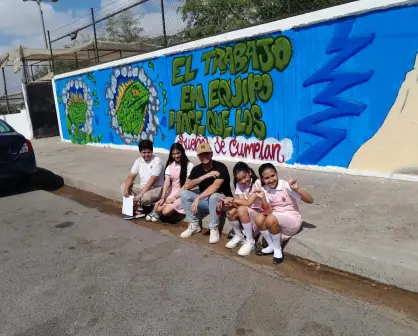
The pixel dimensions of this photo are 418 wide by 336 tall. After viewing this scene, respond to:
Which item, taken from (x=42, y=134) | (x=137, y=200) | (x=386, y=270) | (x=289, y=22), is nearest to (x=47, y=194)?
(x=137, y=200)

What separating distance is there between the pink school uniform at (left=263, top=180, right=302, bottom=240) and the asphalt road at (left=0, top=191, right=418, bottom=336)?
559 millimetres

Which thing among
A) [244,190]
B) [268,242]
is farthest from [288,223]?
[244,190]

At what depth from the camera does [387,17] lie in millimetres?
5078

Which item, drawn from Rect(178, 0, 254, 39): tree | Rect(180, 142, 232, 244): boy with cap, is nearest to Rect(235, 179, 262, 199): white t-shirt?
Rect(180, 142, 232, 244): boy with cap

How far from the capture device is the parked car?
6.85 meters

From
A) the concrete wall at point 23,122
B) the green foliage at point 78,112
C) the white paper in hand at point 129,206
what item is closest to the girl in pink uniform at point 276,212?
the white paper in hand at point 129,206

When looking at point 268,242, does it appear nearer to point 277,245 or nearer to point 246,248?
point 277,245

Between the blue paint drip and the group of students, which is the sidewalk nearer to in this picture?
the group of students

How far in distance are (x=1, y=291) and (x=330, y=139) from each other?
4.77 metres

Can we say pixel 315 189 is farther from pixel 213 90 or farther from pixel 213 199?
pixel 213 90

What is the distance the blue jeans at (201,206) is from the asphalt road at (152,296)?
338 mm

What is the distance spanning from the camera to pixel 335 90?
18.9 ft

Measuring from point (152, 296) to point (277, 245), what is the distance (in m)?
1.27

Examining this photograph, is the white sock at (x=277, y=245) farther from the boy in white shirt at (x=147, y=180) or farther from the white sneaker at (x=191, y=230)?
the boy in white shirt at (x=147, y=180)
